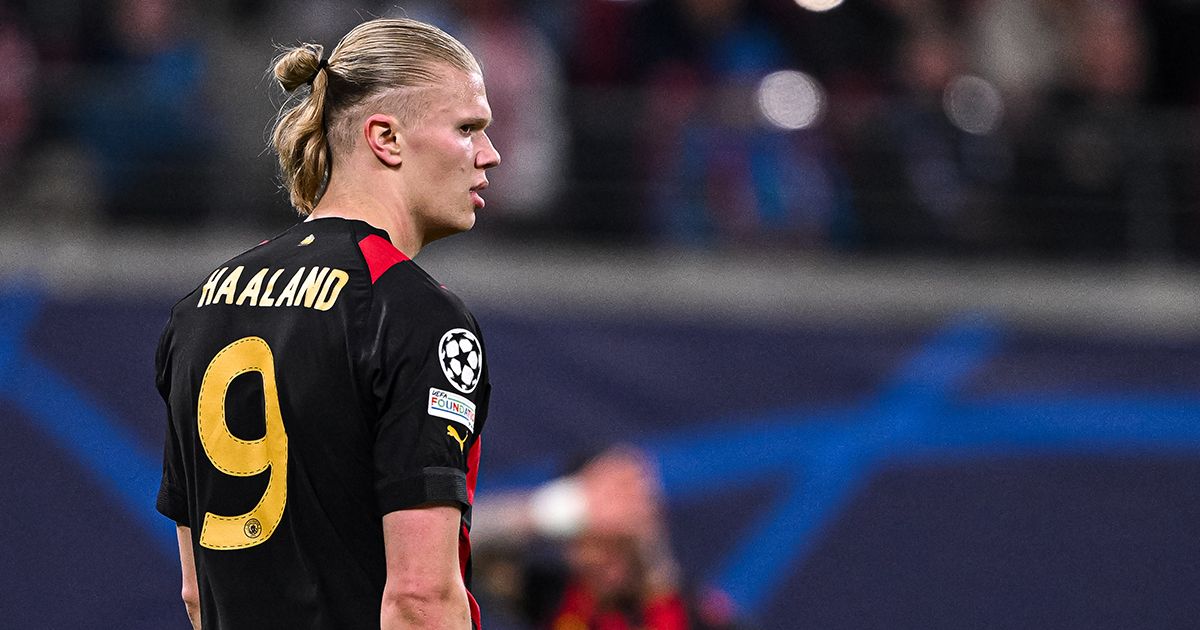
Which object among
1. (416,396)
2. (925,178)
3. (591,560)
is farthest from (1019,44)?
(416,396)

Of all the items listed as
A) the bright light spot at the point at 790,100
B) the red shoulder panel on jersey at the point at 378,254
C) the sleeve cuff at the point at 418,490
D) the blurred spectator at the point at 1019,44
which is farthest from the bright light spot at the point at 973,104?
the sleeve cuff at the point at 418,490

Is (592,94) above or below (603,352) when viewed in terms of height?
above

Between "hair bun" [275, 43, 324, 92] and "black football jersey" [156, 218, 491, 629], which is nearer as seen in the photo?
"black football jersey" [156, 218, 491, 629]

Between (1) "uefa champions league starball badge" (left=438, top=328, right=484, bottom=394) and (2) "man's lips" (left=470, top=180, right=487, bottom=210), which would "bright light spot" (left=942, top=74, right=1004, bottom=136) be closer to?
(2) "man's lips" (left=470, top=180, right=487, bottom=210)

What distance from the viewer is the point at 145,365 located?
22.7 ft

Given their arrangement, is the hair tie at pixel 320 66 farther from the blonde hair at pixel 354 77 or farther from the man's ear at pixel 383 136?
the man's ear at pixel 383 136

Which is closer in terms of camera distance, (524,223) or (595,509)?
(595,509)

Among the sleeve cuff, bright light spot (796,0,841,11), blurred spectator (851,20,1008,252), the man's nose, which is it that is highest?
the man's nose

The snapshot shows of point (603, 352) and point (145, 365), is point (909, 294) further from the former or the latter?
point (145, 365)

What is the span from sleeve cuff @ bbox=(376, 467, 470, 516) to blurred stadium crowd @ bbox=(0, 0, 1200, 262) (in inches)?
196

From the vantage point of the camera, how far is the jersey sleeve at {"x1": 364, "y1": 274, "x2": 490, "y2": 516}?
2182 mm

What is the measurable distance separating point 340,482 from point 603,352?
16.3ft

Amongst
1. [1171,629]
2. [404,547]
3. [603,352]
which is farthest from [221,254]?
[404,547]

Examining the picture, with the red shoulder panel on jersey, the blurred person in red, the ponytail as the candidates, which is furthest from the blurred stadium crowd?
the red shoulder panel on jersey
